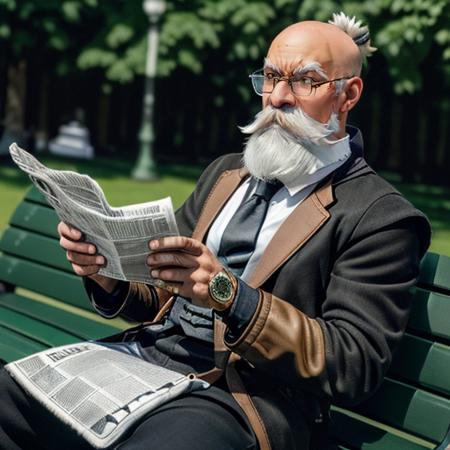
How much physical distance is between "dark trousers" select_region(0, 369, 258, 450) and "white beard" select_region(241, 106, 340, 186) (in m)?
0.68

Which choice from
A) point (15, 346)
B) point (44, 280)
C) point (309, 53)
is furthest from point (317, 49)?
point (44, 280)

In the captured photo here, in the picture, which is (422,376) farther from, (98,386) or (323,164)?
(98,386)

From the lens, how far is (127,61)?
1675cm

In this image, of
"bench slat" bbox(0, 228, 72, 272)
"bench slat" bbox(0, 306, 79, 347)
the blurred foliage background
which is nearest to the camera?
"bench slat" bbox(0, 306, 79, 347)

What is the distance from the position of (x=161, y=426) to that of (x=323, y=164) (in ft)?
3.08

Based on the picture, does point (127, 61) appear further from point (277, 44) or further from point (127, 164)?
point (277, 44)

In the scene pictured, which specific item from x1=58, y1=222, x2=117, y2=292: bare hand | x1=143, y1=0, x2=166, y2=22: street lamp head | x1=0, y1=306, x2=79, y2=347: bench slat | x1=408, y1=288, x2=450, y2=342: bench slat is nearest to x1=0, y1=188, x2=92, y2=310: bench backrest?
x1=0, y1=306, x2=79, y2=347: bench slat

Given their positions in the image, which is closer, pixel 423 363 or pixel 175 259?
pixel 175 259

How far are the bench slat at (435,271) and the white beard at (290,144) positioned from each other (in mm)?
454

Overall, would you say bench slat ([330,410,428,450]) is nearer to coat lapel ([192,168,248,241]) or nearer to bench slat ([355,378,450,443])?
bench slat ([355,378,450,443])

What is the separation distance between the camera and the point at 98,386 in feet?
9.02

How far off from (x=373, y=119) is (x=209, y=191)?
788 inches

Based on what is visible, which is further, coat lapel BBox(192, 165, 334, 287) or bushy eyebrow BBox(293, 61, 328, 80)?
bushy eyebrow BBox(293, 61, 328, 80)

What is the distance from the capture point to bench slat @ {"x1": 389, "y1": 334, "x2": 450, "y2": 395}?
300cm
